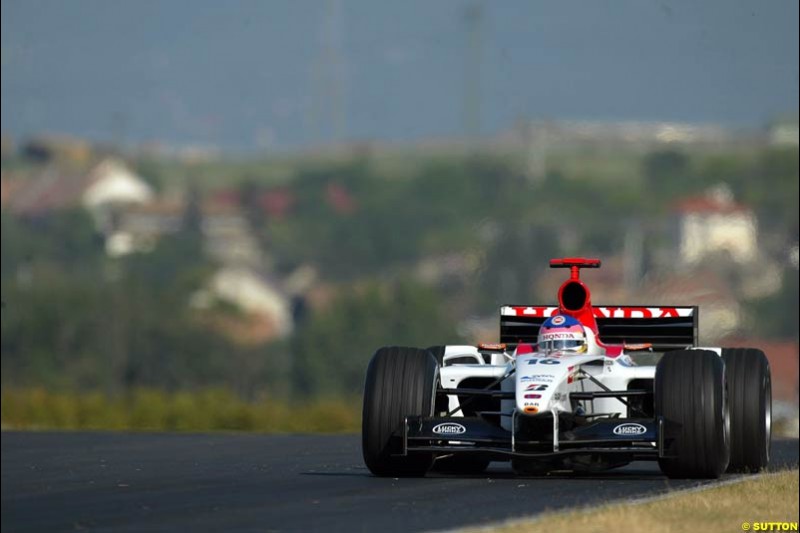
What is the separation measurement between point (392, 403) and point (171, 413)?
19.6 m

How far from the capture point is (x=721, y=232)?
3372cm

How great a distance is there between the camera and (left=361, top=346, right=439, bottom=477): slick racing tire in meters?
14.8

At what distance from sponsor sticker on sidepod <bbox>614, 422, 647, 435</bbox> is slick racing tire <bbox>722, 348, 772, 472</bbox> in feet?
5.21

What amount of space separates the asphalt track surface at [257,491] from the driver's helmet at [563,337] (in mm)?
1202

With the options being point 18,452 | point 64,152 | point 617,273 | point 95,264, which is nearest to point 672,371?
point 18,452

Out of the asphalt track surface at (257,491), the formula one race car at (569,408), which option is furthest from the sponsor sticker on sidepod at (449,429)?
the asphalt track surface at (257,491)

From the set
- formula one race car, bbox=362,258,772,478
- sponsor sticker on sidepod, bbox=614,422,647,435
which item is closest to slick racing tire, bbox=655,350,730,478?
formula one race car, bbox=362,258,772,478

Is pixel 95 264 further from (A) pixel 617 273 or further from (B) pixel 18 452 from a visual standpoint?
(B) pixel 18 452

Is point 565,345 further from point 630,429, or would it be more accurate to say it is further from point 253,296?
point 253,296

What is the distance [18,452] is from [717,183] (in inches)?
1023

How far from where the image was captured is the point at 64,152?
59031 millimetres

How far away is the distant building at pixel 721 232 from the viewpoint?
32.3 metres

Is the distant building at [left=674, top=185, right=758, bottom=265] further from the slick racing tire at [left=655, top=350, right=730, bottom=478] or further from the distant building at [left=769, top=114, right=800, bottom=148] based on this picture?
the slick racing tire at [left=655, top=350, right=730, bottom=478]

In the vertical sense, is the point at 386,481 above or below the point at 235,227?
below
